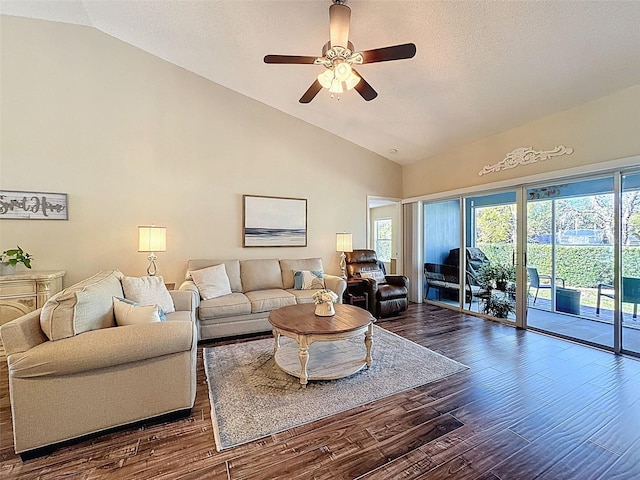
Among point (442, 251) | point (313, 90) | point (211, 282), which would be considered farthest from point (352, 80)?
point (442, 251)

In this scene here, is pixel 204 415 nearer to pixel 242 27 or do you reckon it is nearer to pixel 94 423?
pixel 94 423

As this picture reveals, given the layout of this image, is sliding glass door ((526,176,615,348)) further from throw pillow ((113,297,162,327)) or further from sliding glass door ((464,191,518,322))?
throw pillow ((113,297,162,327))

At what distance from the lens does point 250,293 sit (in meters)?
4.13

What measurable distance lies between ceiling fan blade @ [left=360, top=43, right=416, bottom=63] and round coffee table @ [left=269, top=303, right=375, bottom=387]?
230 cm

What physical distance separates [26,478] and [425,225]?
19.2 feet

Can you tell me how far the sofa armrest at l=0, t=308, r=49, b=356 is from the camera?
1693 millimetres

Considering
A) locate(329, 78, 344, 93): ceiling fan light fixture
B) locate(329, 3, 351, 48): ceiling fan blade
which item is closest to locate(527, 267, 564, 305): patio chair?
locate(329, 78, 344, 93): ceiling fan light fixture

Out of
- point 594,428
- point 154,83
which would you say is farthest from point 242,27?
point 594,428

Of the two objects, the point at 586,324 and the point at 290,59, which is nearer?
the point at 290,59

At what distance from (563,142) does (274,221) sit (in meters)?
4.17

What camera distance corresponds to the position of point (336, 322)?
2.72 m

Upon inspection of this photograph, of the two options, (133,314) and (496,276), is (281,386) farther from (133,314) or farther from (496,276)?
(496,276)

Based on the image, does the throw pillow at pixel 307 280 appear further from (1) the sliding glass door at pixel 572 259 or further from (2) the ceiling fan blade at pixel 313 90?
(1) the sliding glass door at pixel 572 259

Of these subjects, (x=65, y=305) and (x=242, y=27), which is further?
(x=242, y=27)
